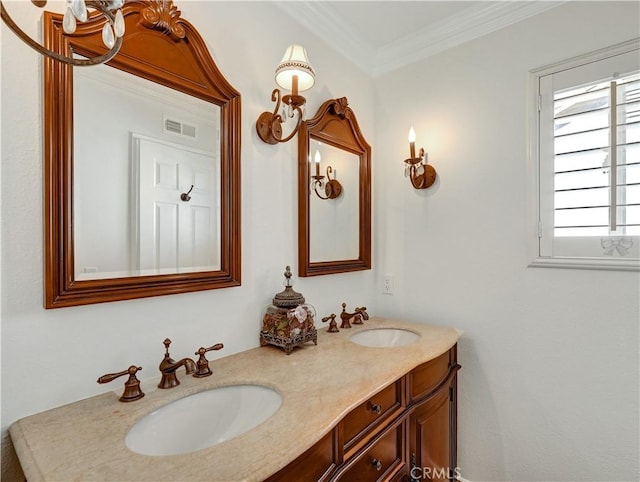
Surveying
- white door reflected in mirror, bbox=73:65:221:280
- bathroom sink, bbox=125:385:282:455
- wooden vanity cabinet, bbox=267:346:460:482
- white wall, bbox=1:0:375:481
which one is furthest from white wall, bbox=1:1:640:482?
wooden vanity cabinet, bbox=267:346:460:482

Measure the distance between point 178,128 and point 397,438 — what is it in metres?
1.36

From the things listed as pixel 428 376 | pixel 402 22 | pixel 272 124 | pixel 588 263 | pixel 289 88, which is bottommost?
pixel 428 376

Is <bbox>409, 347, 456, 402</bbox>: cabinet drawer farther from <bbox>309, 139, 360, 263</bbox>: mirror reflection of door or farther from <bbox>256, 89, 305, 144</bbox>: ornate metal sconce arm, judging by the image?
<bbox>256, 89, 305, 144</bbox>: ornate metal sconce arm

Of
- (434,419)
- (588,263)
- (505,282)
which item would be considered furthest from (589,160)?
(434,419)

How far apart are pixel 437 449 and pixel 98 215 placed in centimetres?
162

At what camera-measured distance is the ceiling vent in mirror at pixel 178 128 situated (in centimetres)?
115

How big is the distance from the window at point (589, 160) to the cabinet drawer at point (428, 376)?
67 cm

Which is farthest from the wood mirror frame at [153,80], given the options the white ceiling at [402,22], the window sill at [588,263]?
the window sill at [588,263]

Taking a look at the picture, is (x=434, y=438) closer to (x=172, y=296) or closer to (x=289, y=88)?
(x=172, y=296)

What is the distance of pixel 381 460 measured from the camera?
1.10 meters

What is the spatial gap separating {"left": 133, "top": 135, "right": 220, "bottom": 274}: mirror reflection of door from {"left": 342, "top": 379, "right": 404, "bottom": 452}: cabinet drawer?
28.4 inches

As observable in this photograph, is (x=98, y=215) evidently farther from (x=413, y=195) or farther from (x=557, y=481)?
(x=557, y=481)

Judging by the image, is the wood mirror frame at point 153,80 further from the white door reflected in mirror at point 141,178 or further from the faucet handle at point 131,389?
the faucet handle at point 131,389

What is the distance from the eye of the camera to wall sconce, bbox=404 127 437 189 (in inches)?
73.4
